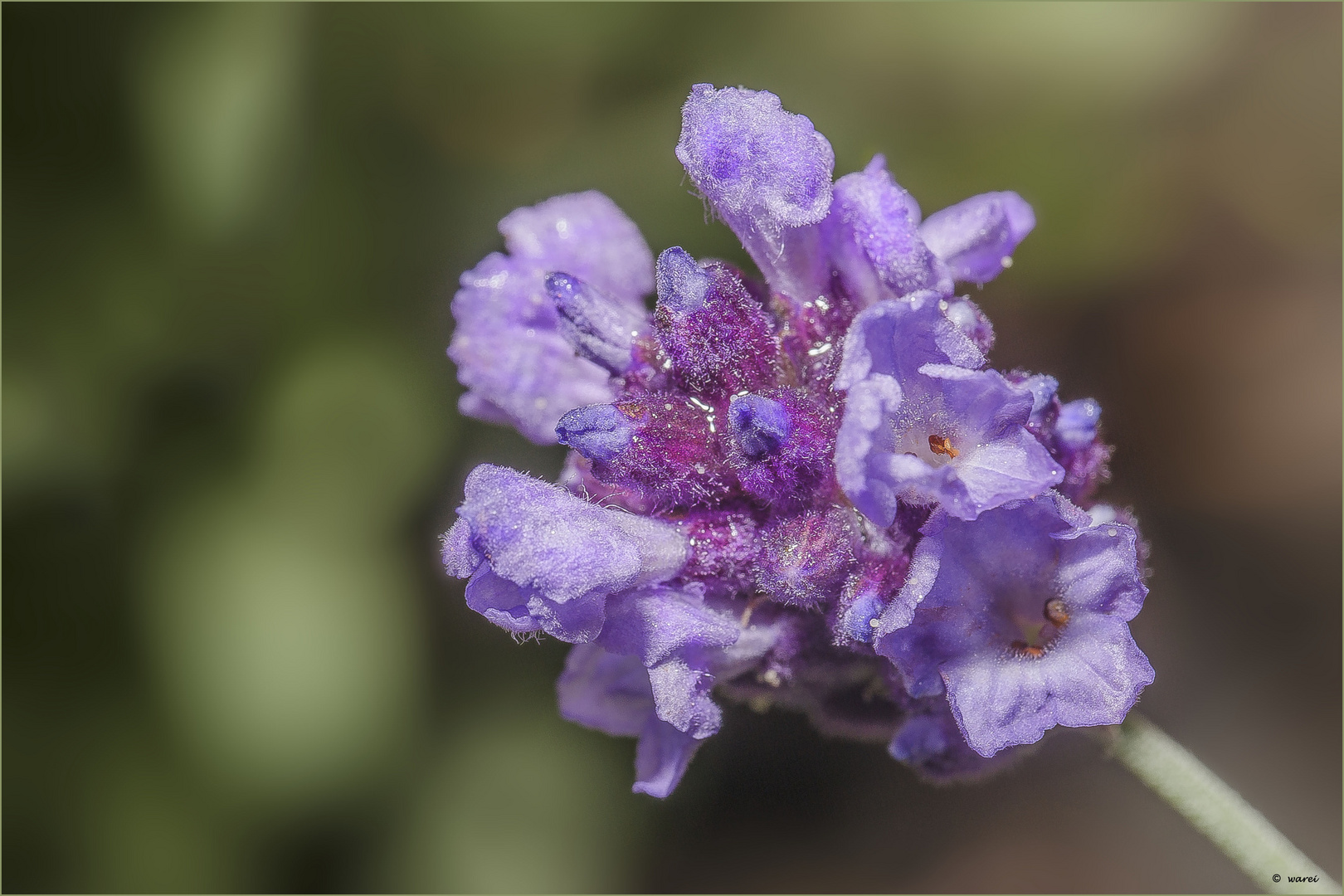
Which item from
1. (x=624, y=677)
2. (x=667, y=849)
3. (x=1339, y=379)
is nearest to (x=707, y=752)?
(x=667, y=849)

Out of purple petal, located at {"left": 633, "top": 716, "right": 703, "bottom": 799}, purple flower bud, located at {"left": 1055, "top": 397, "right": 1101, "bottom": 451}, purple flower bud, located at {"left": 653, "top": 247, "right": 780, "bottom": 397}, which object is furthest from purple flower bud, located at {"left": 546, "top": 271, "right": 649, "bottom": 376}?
purple flower bud, located at {"left": 1055, "top": 397, "right": 1101, "bottom": 451}

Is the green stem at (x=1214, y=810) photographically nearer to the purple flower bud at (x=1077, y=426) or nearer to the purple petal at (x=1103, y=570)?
the purple petal at (x=1103, y=570)

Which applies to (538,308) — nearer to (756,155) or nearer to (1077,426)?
(756,155)

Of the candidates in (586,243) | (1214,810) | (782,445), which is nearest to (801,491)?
(782,445)

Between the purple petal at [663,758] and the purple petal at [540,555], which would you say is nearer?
the purple petal at [540,555]

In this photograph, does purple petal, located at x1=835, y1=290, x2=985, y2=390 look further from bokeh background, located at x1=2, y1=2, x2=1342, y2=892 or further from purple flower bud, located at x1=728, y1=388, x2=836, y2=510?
bokeh background, located at x1=2, y1=2, x2=1342, y2=892

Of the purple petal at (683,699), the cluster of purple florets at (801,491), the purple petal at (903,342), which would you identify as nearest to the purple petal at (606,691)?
the cluster of purple florets at (801,491)
